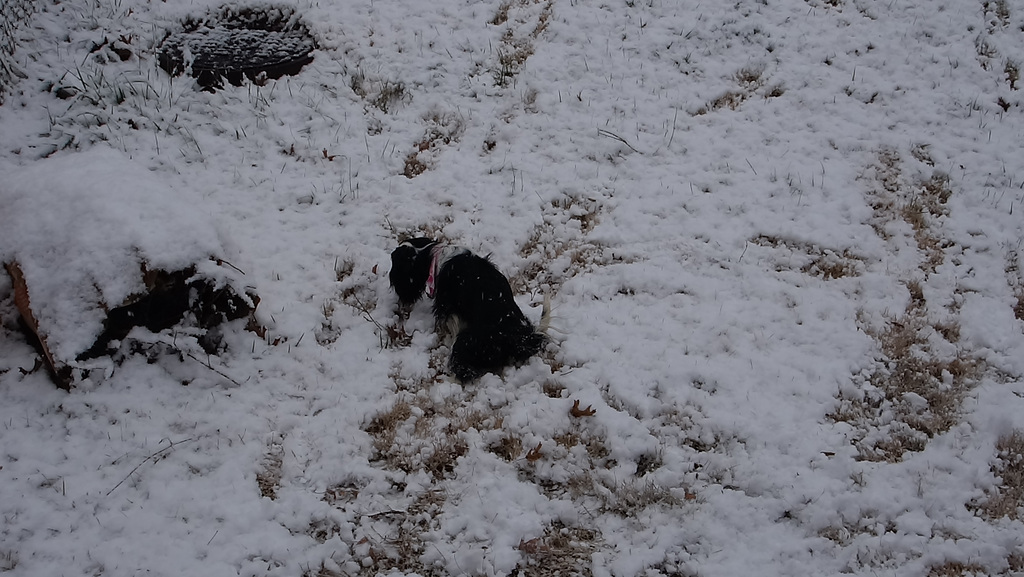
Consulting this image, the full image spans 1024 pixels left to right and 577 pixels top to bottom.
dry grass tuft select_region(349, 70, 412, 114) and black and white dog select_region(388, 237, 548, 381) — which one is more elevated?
dry grass tuft select_region(349, 70, 412, 114)

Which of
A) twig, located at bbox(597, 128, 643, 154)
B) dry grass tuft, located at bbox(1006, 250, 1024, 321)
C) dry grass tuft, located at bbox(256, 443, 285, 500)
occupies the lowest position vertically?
dry grass tuft, located at bbox(256, 443, 285, 500)

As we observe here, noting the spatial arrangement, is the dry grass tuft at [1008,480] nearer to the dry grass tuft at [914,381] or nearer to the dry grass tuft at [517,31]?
the dry grass tuft at [914,381]

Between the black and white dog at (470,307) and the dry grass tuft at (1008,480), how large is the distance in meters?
2.67

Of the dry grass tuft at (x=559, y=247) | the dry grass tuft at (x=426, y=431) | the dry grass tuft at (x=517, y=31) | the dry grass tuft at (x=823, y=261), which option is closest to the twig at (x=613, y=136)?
the dry grass tuft at (x=559, y=247)

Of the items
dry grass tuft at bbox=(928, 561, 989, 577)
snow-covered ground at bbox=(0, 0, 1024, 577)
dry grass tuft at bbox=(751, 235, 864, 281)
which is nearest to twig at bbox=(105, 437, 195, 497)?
snow-covered ground at bbox=(0, 0, 1024, 577)

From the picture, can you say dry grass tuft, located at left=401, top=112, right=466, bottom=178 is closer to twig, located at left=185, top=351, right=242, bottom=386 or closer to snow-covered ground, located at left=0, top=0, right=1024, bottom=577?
snow-covered ground, located at left=0, top=0, right=1024, bottom=577

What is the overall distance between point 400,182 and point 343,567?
11.5 feet

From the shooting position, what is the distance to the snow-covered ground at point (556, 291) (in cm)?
335

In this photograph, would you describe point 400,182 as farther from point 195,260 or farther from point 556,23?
point 556,23

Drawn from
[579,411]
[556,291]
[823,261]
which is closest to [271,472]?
[579,411]

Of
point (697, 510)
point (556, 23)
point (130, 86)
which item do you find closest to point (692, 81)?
point (556, 23)

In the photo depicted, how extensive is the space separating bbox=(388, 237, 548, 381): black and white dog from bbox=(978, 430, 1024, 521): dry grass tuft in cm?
267

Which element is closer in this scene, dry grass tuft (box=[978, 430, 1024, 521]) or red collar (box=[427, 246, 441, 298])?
dry grass tuft (box=[978, 430, 1024, 521])

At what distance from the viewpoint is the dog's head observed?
460cm
